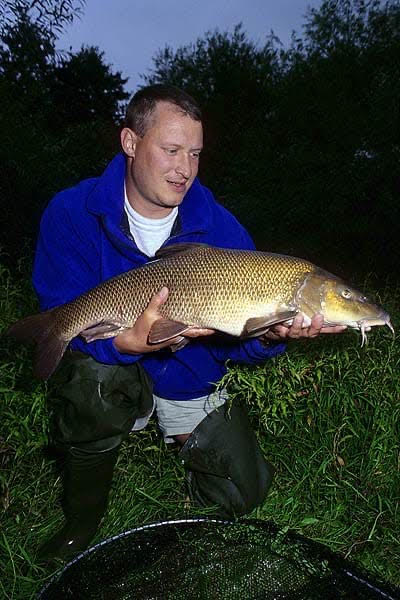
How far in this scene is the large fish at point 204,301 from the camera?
5.52 ft

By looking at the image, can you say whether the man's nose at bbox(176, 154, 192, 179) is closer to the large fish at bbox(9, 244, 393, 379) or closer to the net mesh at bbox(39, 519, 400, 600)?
the large fish at bbox(9, 244, 393, 379)

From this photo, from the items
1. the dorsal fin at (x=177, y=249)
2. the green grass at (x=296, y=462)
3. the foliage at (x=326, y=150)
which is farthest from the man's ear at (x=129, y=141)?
the foliage at (x=326, y=150)

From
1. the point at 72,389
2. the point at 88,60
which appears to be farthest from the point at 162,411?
the point at 88,60

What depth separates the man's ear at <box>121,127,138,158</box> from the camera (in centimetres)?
198

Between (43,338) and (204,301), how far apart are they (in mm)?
516

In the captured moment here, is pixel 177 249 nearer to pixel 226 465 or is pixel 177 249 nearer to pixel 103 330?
A: pixel 103 330

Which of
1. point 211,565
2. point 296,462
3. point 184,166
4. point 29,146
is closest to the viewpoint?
point 211,565

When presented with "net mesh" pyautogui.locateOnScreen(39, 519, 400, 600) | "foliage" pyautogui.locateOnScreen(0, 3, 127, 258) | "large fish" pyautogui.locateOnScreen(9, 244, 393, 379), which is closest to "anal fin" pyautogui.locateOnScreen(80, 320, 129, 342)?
"large fish" pyautogui.locateOnScreen(9, 244, 393, 379)

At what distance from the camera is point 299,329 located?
1.79 metres

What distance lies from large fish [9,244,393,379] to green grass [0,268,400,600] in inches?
21.3

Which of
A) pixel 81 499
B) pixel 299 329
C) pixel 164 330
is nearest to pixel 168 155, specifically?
pixel 164 330

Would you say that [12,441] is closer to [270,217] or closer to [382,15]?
[270,217]

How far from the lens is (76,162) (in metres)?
10.8

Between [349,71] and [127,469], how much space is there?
12.2m
